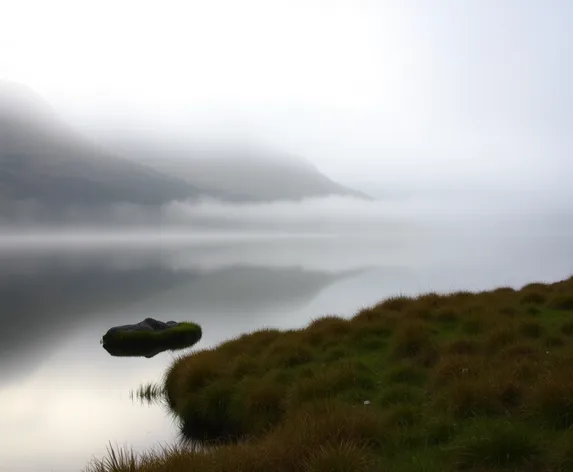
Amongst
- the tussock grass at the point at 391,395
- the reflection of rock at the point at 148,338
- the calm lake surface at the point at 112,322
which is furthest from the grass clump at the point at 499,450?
the reflection of rock at the point at 148,338

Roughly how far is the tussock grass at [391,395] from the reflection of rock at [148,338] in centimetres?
1091

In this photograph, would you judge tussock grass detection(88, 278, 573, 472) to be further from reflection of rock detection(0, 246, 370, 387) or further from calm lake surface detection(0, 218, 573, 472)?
reflection of rock detection(0, 246, 370, 387)

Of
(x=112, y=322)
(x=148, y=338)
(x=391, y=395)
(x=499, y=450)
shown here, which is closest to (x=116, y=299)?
(x=112, y=322)

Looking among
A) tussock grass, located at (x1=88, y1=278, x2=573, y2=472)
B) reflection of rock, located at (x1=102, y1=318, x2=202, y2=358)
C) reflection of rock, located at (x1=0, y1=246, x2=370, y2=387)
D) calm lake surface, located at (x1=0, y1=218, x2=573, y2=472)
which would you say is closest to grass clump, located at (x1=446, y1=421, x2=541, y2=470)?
tussock grass, located at (x1=88, y1=278, x2=573, y2=472)

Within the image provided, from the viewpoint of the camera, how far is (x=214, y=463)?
6977 millimetres

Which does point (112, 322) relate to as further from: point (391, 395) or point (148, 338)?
point (391, 395)

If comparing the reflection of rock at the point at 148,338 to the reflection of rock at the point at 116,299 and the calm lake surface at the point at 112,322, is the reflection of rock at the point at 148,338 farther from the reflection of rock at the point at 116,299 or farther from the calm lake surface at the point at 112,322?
the reflection of rock at the point at 116,299

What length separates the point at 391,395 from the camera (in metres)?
9.79

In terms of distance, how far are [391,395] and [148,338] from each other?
81.9 ft

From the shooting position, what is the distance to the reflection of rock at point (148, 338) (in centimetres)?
2984

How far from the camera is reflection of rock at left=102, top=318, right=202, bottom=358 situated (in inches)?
1175

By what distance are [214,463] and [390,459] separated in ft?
8.88

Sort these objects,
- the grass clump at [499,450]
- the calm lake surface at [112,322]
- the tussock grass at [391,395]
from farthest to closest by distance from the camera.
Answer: the calm lake surface at [112,322]
the tussock grass at [391,395]
the grass clump at [499,450]

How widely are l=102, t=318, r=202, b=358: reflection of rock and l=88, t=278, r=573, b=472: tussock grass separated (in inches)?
429
